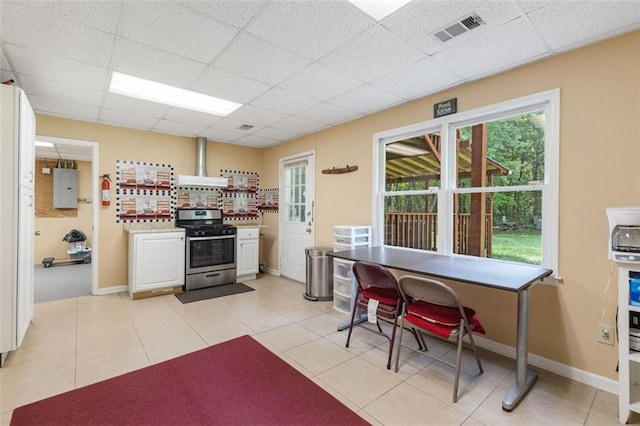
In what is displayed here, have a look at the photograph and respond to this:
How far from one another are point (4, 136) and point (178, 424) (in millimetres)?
2558

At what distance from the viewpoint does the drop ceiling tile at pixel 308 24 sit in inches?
73.7

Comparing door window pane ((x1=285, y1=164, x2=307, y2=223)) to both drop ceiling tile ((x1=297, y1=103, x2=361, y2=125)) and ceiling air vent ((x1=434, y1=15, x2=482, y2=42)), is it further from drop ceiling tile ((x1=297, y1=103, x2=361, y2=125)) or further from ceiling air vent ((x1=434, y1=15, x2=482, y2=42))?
ceiling air vent ((x1=434, y1=15, x2=482, y2=42))

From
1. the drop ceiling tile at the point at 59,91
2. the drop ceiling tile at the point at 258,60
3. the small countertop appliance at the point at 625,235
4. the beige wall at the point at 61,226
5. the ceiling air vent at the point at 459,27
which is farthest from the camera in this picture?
the beige wall at the point at 61,226

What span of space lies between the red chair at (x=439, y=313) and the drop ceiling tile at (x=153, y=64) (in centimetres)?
259

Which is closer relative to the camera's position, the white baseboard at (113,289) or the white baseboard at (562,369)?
the white baseboard at (562,369)

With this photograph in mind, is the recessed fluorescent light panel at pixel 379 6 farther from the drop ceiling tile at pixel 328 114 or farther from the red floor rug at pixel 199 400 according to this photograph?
the red floor rug at pixel 199 400

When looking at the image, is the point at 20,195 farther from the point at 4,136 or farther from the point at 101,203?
the point at 101,203

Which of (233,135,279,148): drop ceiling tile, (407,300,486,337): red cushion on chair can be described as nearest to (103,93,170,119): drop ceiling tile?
(233,135,279,148): drop ceiling tile

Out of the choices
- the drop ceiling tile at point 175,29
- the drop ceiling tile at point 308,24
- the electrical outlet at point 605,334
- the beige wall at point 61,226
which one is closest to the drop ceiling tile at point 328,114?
the drop ceiling tile at point 308,24

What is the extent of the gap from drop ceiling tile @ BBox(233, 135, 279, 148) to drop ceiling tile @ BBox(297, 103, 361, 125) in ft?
4.72

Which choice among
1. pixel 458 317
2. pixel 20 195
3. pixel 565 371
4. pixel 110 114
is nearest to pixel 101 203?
pixel 110 114

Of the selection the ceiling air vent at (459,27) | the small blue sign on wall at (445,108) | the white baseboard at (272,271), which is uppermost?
the ceiling air vent at (459,27)

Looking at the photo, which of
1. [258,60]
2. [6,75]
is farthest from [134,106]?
[258,60]

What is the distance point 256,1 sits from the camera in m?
1.82
